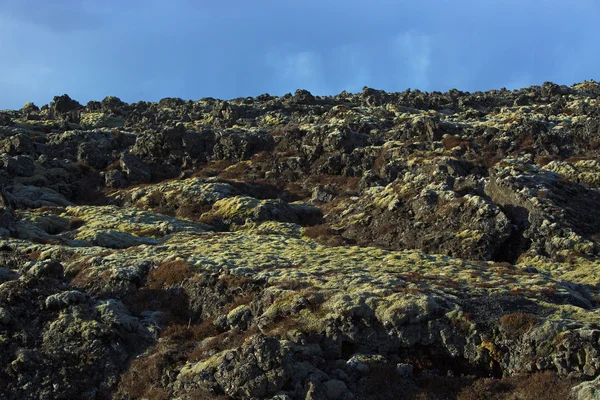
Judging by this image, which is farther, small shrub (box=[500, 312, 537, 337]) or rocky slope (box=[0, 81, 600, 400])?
small shrub (box=[500, 312, 537, 337])

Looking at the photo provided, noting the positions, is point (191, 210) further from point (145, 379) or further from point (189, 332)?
point (145, 379)

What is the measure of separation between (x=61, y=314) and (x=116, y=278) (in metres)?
5.62

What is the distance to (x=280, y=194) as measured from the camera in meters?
66.4

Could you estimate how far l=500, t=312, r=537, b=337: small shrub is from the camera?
70.3 feet

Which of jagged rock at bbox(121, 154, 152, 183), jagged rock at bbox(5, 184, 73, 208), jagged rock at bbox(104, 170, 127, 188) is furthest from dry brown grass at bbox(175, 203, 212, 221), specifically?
jagged rock at bbox(104, 170, 127, 188)

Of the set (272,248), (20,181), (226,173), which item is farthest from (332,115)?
(272,248)

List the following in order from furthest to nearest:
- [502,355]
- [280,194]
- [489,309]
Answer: [280,194]
[489,309]
[502,355]

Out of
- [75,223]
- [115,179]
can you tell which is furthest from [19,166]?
[75,223]

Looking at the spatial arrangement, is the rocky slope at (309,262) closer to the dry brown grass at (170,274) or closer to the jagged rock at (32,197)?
the dry brown grass at (170,274)

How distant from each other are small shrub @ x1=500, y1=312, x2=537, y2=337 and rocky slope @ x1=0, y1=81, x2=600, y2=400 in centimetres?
6

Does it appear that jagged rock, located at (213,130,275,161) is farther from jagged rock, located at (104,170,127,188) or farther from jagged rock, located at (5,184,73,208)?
jagged rock, located at (5,184,73,208)

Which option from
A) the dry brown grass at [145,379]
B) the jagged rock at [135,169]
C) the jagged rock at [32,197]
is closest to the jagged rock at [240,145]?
the jagged rock at [135,169]

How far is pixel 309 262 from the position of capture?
1341 inches

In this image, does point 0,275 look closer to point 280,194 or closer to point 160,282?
point 160,282
